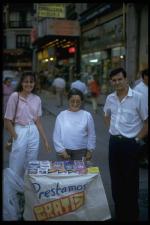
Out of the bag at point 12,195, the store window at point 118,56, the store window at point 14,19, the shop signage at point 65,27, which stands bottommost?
the bag at point 12,195

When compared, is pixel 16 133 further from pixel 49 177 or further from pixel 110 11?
pixel 110 11

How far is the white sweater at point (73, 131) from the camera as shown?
5.61 m

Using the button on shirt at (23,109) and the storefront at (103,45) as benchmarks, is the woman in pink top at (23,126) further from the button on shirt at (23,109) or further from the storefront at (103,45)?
the storefront at (103,45)

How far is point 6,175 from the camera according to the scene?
541 cm

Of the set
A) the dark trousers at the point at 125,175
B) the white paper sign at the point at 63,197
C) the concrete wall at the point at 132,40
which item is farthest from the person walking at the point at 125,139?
the concrete wall at the point at 132,40

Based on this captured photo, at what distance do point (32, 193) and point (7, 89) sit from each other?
944cm

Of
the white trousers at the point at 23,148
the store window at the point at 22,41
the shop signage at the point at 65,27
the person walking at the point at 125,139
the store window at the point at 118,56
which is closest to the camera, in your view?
the person walking at the point at 125,139

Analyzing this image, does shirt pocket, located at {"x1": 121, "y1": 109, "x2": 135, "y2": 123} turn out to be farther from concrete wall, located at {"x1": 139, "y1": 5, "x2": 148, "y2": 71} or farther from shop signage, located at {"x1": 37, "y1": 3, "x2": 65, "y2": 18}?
shop signage, located at {"x1": 37, "y1": 3, "x2": 65, "y2": 18}

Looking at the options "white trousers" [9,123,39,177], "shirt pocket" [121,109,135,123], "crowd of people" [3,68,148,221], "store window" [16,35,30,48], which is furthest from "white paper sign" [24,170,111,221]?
"store window" [16,35,30,48]

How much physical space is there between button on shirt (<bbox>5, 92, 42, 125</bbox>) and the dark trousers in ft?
3.26

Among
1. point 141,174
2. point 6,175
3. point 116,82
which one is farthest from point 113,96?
point 141,174

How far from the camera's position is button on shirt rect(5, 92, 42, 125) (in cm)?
557

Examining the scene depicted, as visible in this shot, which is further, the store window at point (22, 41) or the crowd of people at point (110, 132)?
the store window at point (22, 41)

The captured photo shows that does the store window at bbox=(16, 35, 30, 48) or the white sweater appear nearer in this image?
the white sweater
